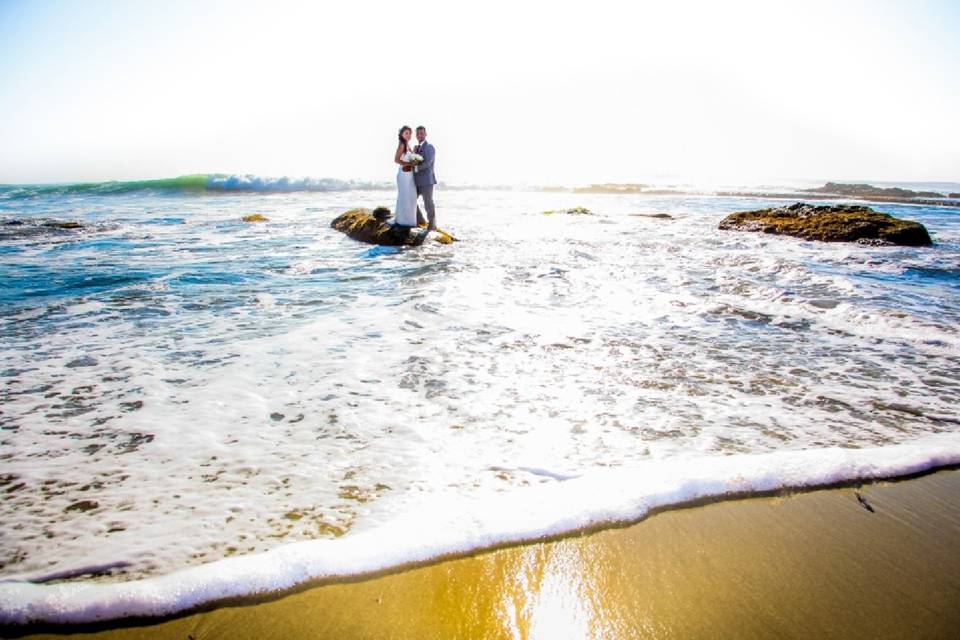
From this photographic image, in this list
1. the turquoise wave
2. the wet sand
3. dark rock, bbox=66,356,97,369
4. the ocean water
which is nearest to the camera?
the wet sand

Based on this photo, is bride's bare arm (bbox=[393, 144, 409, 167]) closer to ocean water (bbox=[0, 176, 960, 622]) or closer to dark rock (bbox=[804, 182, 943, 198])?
ocean water (bbox=[0, 176, 960, 622])

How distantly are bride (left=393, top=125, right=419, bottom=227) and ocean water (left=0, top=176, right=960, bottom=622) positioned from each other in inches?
152

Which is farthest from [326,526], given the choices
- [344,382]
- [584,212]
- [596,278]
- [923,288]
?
[584,212]

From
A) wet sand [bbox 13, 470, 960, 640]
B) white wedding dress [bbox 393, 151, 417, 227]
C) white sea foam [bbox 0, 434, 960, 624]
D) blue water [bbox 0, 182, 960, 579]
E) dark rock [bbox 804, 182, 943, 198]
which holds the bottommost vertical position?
wet sand [bbox 13, 470, 960, 640]

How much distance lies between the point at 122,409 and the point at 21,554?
1.13m

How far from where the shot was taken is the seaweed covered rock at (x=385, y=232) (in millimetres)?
9281

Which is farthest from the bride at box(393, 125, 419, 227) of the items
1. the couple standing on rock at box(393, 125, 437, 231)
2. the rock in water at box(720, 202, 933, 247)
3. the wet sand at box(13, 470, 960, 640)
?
the wet sand at box(13, 470, 960, 640)

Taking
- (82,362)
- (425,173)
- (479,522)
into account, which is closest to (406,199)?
(425,173)

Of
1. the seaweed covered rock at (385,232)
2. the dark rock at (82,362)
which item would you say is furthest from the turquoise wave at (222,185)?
the dark rock at (82,362)

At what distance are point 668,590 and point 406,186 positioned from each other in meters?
8.95

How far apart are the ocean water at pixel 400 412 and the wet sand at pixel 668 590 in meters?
0.09

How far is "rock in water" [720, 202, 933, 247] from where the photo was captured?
9.37m

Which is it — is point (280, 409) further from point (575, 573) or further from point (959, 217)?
point (959, 217)

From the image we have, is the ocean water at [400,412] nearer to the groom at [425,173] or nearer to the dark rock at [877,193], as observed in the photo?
the groom at [425,173]
